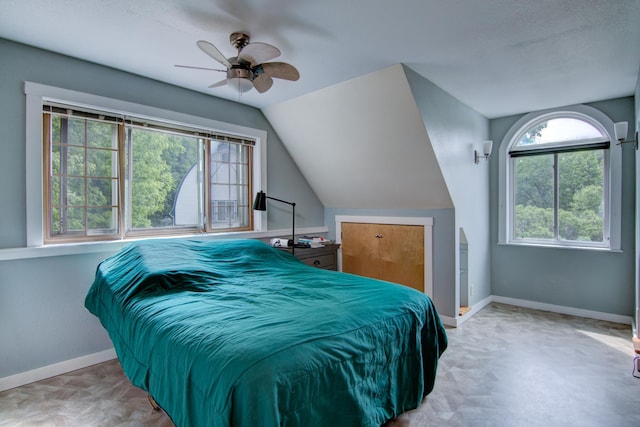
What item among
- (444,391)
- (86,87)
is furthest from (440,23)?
(86,87)

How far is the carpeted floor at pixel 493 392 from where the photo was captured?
6.53 ft

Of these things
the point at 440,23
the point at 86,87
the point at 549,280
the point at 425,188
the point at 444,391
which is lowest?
the point at 444,391

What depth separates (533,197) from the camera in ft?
13.9

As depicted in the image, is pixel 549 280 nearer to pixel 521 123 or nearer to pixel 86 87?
pixel 521 123

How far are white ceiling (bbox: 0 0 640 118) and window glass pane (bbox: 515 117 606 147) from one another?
793mm

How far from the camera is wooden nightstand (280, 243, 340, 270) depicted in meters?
3.73

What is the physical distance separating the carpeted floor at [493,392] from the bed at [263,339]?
349mm

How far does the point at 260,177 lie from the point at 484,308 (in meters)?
3.12

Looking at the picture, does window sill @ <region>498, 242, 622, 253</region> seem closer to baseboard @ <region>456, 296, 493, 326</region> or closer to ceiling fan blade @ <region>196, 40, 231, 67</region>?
baseboard @ <region>456, 296, 493, 326</region>

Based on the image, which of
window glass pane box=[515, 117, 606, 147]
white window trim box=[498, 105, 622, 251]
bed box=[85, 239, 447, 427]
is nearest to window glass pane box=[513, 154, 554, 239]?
white window trim box=[498, 105, 622, 251]

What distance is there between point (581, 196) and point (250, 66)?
12.9 ft

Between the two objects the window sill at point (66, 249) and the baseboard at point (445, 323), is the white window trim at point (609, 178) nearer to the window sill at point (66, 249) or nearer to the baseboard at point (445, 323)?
the baseboard at point (445, 323)

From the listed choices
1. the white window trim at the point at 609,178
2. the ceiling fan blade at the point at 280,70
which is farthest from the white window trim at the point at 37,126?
the white window trim at the point at 609,178

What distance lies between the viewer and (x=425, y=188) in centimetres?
349
